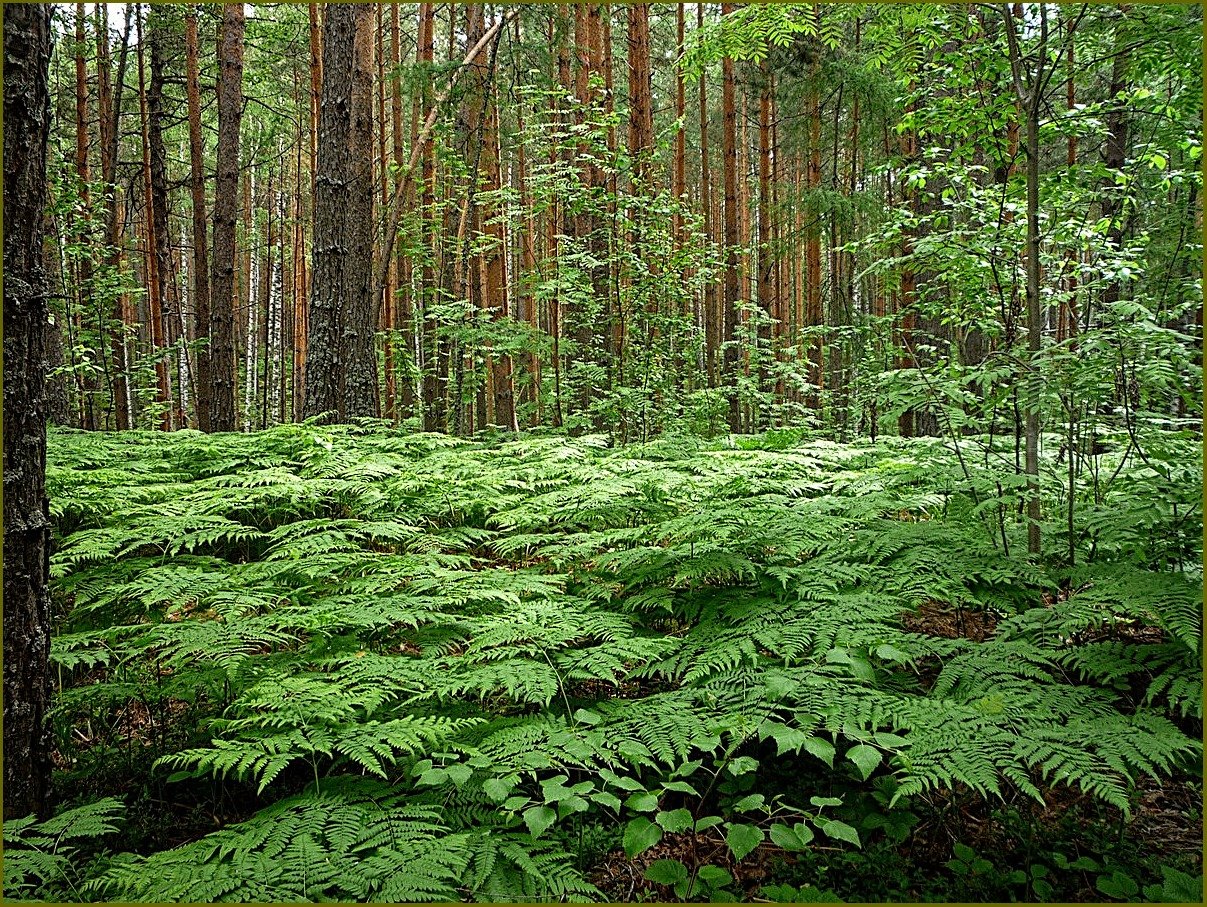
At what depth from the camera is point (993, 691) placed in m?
2.59

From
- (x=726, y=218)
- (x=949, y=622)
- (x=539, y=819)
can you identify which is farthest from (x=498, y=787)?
(x=726, y=218)

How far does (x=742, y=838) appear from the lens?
90.7 inches

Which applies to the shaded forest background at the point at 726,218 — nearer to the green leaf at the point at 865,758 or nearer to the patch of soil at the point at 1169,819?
the patch of soil at the point at 1169,819

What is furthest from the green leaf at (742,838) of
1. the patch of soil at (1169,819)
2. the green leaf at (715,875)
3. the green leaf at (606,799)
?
the patch of soil at (1169,819)

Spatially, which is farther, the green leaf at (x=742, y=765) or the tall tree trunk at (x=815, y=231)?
the tall tree trunk at (x=815, y=231)

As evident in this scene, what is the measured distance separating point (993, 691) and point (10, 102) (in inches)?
167

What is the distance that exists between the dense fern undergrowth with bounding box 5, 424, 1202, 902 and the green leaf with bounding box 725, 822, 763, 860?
0.02 meters

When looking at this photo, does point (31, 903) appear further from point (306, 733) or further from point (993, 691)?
point (993, 691)

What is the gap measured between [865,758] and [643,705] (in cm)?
90

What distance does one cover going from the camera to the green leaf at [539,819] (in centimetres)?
222

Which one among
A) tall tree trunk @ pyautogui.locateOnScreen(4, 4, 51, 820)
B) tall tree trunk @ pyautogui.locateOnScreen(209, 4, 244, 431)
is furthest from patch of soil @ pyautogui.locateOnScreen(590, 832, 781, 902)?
tall tree trunk @ pyautogui.locateOnScreen(209, 4, 244, 431)

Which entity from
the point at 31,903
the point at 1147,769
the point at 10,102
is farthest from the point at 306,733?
the point at 1147,769

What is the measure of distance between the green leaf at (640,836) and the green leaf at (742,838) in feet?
0.80

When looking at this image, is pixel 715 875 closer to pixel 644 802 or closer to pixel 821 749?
pixel 644 802
